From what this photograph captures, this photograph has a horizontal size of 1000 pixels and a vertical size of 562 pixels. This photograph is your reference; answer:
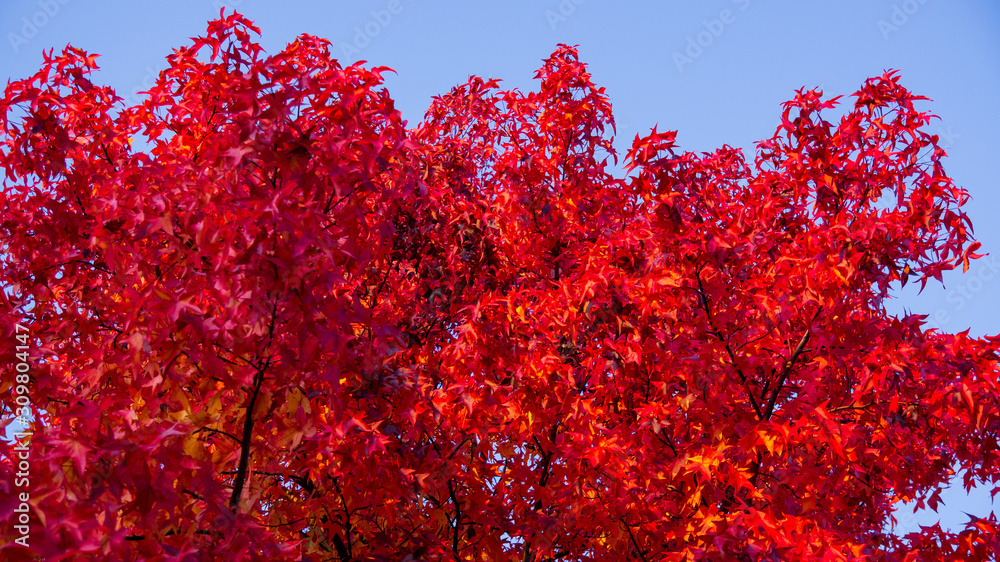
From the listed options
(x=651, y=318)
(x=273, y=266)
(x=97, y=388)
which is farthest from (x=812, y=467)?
(x=97, y=388)

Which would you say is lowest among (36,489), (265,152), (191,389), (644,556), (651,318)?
(36,489)

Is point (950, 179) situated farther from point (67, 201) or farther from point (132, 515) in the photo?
point (67, 201)

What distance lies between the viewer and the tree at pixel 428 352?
9.90ft

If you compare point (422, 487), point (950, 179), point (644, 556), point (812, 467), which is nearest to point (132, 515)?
point (422, 487)

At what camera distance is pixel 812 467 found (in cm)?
403

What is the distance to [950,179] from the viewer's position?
417 centimetres

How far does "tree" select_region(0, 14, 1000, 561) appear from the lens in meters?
3.02

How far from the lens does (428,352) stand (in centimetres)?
585

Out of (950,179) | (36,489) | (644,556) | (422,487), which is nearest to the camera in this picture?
(36,489)

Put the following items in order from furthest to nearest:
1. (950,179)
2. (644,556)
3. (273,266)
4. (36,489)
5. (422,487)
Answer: (644,556) → (950,179) → (422,487) → (273,266) → (36,489)

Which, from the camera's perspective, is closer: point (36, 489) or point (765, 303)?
point (36, 489)

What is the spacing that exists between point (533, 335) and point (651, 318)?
792 mm

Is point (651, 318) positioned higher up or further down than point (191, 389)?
higher up

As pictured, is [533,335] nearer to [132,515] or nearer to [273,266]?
[273,266]
